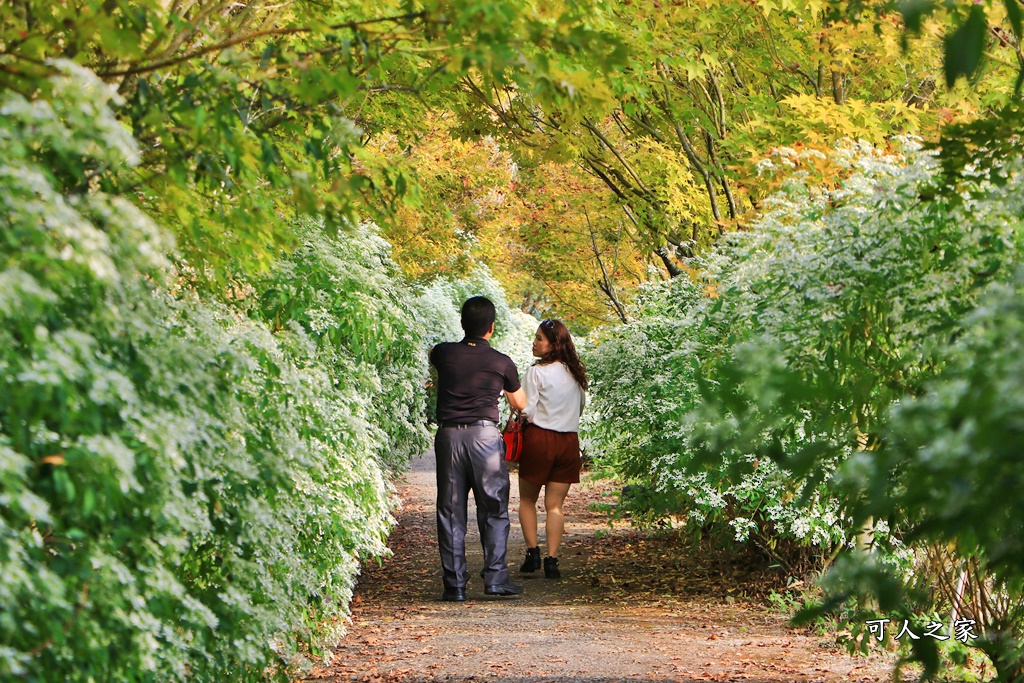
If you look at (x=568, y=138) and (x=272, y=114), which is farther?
(x=568, y=138)

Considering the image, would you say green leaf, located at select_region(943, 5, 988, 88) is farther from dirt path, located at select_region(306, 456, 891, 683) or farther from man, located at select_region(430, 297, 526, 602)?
man, located at select_region(430, 297, 526, 602)

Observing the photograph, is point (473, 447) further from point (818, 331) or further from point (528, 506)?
point (818, 331)

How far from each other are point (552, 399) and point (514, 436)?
43 cm

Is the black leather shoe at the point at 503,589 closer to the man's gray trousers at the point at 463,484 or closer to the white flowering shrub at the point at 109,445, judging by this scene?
the man's gray trousers at the point at 463,484

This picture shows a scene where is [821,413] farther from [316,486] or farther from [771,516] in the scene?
[771,516]

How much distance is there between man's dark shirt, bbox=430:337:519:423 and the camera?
8.23 meters

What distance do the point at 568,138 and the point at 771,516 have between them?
4225mm

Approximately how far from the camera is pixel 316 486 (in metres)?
5.24

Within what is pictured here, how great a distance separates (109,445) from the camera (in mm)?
2469

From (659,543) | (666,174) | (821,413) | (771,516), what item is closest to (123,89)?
(821,413)

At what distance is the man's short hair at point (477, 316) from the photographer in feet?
27.2

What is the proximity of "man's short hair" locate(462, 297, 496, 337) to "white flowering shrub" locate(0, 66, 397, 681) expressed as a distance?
430 cm

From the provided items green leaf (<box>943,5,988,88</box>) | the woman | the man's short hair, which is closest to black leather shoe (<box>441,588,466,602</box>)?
the woman

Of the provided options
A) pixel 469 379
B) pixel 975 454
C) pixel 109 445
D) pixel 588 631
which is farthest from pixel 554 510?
pixel 975 454
